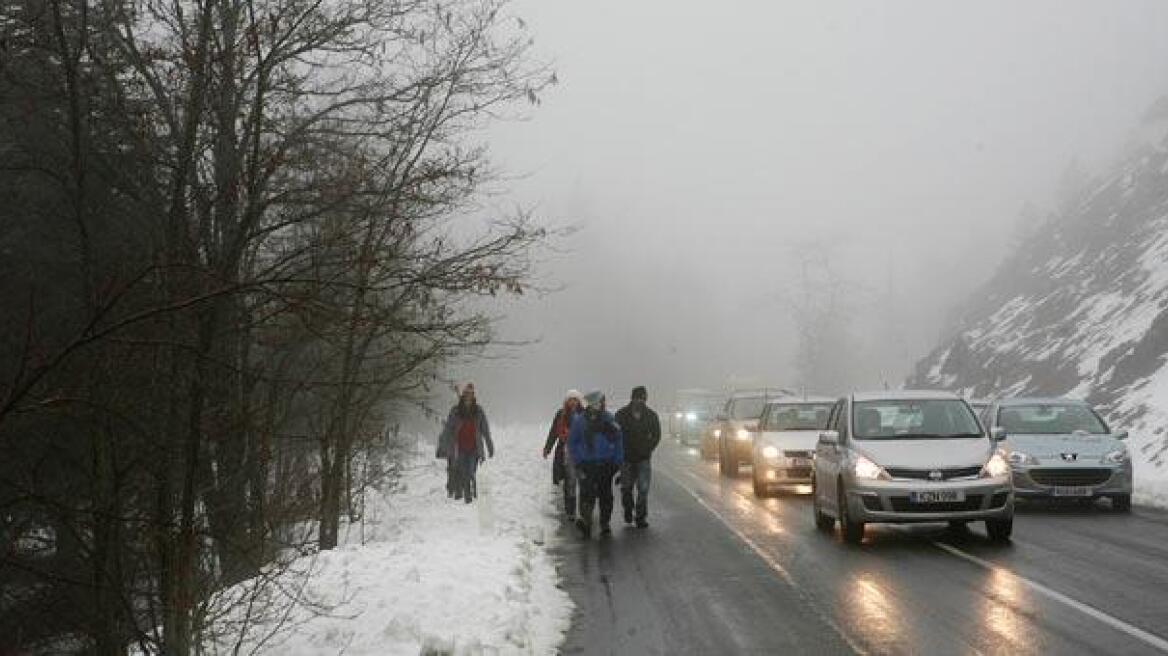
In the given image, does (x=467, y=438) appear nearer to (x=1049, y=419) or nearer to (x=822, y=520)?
(x=822, y=520)

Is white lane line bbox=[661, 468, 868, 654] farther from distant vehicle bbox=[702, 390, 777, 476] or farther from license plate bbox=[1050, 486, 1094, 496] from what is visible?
distant vehicle bbox=[702, 390, 777, 476]

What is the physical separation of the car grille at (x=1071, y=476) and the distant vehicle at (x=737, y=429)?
873 cm

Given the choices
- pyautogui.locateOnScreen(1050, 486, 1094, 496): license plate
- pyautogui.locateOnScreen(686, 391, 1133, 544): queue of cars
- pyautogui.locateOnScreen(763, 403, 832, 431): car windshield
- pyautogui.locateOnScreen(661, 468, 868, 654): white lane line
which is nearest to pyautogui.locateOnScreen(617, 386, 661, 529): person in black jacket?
pyautogui.locateOnScreen(661, 468, 868, 654): white lane line

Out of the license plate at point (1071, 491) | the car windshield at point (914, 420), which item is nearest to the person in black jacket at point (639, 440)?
the car windshield at point (914, 420)

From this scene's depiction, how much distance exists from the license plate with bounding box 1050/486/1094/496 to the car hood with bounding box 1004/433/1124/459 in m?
0.45

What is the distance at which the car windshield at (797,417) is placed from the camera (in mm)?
21391

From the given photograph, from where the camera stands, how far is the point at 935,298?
544ft

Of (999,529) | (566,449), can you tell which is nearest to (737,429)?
(566,449)

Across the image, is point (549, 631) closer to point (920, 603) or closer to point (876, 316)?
point (920, 603)

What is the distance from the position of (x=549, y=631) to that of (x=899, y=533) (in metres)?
6.93

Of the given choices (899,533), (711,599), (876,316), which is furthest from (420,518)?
(876,316)

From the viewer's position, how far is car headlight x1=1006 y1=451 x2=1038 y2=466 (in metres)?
16.7

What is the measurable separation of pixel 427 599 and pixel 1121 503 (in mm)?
11359

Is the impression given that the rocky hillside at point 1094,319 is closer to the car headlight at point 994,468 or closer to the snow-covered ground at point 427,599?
the car headlight at point 994,468
